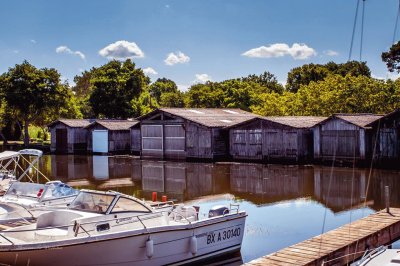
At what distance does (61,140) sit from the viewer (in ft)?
184

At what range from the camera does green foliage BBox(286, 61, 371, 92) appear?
309 ft

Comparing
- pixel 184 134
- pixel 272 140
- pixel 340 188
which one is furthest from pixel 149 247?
pixel 184 134

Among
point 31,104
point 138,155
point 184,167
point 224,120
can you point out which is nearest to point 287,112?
point 224,120

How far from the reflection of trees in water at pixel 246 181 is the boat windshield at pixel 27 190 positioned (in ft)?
21.0

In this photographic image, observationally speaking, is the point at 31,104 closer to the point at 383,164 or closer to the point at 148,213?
the point at 383,164

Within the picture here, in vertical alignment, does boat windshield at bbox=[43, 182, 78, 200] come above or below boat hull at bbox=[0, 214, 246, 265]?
above

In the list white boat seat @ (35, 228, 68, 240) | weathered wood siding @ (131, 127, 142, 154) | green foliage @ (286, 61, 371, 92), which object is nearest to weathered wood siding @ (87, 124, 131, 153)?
weathered wood siding @ (131, 127, 142, 154)

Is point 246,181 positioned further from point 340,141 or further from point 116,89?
point 116,89

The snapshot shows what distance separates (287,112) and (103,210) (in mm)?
46693

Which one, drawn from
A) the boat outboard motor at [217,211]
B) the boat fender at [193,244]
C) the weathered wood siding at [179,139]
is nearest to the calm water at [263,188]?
the boat outboard motor at [217,211]

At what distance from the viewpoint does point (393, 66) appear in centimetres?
3606

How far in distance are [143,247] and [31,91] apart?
175 ft

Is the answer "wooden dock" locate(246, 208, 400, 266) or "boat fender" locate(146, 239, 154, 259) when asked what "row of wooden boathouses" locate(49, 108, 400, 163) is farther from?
"boat fender" locate(146, 239, 154, 259)

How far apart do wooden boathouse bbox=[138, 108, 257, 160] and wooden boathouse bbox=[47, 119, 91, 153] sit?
11786 millimetres
